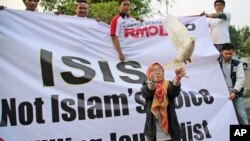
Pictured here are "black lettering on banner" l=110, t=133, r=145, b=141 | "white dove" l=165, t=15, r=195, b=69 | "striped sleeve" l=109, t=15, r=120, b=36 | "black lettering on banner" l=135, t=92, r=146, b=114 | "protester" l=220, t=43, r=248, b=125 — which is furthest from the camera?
"protester" l=220, t=43, r=248, b=125

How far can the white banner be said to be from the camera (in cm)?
516

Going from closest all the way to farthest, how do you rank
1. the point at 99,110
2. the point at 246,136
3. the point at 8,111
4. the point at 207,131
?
the point at 246,136 → the point at 8,111 → the point at 99,110 → the point at 207,131

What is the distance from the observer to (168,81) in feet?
14.2

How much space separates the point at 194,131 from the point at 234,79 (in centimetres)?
108

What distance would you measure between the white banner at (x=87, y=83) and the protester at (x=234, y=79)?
0.43 ft

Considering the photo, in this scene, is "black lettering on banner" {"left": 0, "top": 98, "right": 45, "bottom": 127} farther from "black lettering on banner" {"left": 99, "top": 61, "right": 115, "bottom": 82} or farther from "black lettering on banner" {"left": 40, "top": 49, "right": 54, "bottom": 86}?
"black lettering on banner" {"left": 99, "top": 61, "right": 115, "bottom": 82}

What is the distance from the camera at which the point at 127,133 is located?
545 centimetres

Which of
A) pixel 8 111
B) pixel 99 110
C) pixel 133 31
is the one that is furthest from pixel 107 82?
pixel 8 111

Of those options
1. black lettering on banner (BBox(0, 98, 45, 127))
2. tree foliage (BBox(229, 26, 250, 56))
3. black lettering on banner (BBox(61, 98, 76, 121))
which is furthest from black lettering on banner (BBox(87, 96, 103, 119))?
tree foliage (BBox(229, 26, 250, 56))

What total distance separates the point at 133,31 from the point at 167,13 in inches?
69.3

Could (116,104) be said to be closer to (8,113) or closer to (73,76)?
(73,76)

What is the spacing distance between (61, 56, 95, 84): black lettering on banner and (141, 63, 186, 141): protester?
4.79ft

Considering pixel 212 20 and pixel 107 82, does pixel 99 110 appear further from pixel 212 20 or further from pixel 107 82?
pixel 212 20

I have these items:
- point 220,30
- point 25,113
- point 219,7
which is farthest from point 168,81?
point 219,7
